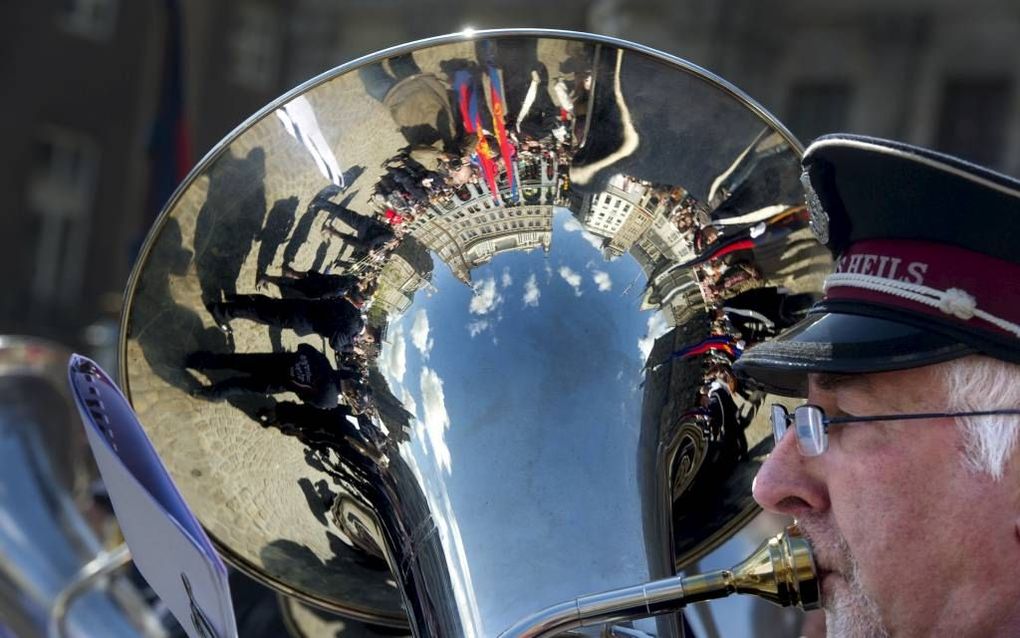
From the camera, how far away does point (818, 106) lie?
18.4 metres

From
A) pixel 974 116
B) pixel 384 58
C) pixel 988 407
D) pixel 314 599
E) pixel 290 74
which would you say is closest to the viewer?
pixel 988 407

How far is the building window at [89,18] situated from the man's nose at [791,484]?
22.7 m

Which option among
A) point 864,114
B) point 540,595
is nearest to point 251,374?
point 540,595

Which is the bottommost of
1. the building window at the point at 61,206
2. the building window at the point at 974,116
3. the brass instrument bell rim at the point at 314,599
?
the brass instrument bell rim at the point at 314,599

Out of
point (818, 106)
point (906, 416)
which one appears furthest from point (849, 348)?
point (818, 106)

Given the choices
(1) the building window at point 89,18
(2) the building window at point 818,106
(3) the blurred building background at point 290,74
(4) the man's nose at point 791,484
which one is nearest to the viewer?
(4) the man's nose at point 791,484

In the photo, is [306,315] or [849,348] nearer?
[849,348]

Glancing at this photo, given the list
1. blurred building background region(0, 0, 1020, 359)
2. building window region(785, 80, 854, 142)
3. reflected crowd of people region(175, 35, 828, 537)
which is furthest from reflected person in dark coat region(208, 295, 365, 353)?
building window region(785, 80, 854, 142)

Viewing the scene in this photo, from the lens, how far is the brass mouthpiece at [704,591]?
65.7 inches

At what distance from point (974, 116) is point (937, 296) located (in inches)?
647

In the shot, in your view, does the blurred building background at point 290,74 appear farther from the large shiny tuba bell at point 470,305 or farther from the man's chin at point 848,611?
the man's chin at point 848,611

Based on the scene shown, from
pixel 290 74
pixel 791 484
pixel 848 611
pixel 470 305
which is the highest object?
pixel 290 74

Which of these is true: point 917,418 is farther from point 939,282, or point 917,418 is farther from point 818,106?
point 818,106

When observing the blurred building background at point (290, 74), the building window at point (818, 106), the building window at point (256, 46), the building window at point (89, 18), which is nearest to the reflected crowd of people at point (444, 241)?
the blurred building background at point (290, 74)
